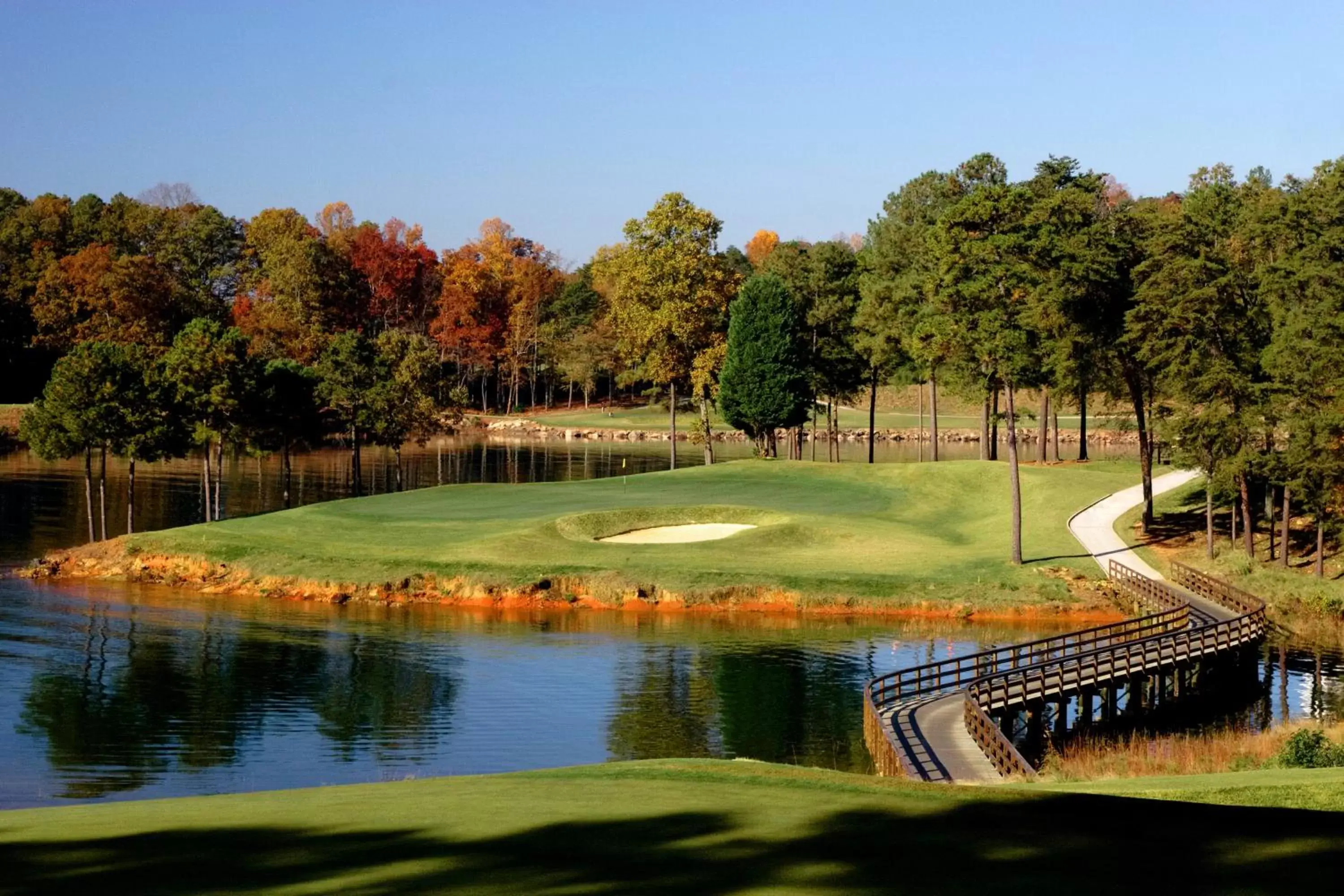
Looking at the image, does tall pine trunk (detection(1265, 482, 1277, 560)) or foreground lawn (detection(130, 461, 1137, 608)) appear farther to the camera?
tall pine trunk (detection(1265, 482, 1277, 560))

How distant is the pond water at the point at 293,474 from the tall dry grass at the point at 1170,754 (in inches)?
1909

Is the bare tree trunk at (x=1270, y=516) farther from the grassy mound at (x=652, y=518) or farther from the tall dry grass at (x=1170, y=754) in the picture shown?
the tall dry grass at (x=1170, y=754)

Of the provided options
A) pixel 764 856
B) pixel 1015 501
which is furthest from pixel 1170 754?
pixel 1015 501

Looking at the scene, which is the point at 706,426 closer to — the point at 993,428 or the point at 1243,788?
the point at 993,428

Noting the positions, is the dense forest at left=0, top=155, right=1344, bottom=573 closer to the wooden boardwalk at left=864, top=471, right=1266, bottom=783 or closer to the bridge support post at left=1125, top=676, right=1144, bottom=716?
the wooden boardwalk at left=864, top=471, right=1266, bottom=783

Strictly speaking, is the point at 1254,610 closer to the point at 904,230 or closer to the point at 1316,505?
the point at 1316,505

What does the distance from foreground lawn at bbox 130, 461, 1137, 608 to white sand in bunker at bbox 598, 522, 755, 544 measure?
411mm

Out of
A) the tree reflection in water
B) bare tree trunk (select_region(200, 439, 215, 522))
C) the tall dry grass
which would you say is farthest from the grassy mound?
the tall dry grass

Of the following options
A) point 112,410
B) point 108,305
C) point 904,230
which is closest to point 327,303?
point 108,305

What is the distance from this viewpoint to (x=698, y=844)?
53.8 ft

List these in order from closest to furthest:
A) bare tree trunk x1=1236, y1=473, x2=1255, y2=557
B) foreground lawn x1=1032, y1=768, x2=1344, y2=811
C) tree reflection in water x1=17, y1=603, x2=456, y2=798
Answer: foreground lawn x1=1032, y1=768, x2=1344, y2=811 → tree reflection in water x1=17, y1=603, x2=456, y2=798 → bare tree trunk x1=1236, y1=473, x2=1255, y2=557

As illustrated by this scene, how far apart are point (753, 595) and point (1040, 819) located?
126 ft

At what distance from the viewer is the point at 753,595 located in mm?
55625

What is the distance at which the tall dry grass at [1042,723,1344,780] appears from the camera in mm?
30750
